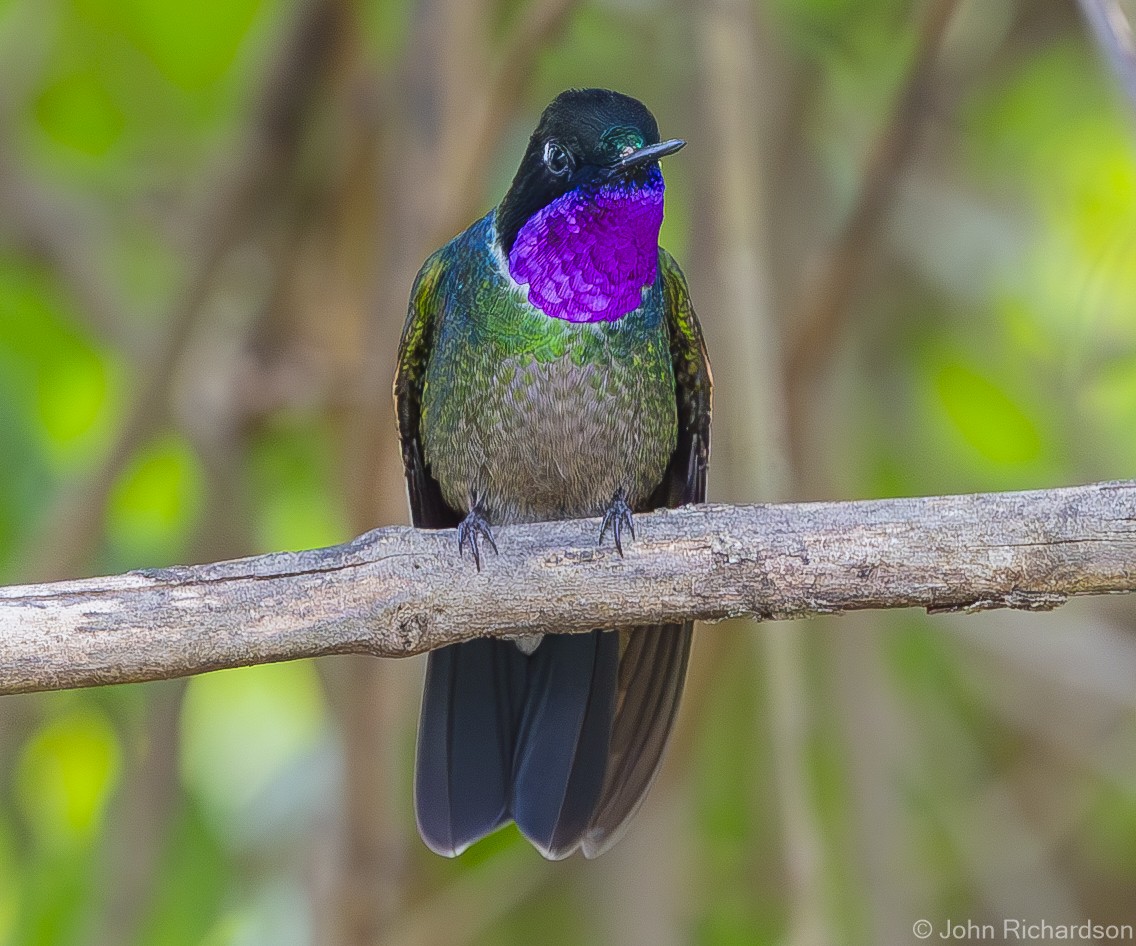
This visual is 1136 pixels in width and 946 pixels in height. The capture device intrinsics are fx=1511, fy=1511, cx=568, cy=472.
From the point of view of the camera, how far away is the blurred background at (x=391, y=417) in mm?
3906

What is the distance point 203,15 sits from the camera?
476 centimetres

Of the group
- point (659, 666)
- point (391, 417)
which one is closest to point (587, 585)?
point (659, 666)

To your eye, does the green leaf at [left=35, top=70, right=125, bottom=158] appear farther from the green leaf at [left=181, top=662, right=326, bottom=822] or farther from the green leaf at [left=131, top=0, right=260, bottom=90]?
the green leaf at [left=181, top=662, right=326, bottom=822]

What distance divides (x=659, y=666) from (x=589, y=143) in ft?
3.71

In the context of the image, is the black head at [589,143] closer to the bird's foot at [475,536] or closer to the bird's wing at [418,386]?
the bird's wing at [418,386]

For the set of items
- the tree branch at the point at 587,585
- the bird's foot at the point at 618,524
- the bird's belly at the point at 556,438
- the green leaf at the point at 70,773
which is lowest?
the tree branch at the point at 587,585

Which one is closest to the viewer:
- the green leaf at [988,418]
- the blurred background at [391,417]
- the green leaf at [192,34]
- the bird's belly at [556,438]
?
the bird's belly at [556,438]

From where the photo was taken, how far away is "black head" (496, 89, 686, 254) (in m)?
3.16

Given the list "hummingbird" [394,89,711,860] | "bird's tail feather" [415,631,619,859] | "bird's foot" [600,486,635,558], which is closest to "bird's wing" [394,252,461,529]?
"hummingbird" [394,89,711,860]

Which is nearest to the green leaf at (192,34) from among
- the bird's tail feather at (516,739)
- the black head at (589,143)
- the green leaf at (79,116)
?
the green leaf at (79,116)

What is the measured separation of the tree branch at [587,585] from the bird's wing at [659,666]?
2.00 ft

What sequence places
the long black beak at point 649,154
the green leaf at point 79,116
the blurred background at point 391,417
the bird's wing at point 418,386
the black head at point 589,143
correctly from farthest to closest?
the green leaf at point 79,116 < the blurred background at point 391,417 < the bird's wing at point 418,386 < the black head at point 589,143 < the long black beak at point 649,154

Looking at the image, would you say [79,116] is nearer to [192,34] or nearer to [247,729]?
[192,34]

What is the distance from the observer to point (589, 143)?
3186 millimetres
